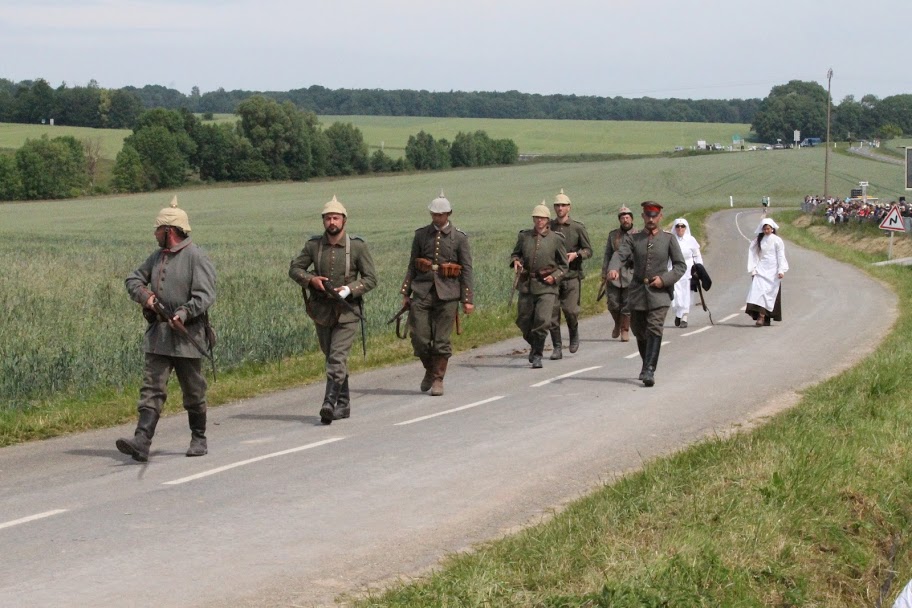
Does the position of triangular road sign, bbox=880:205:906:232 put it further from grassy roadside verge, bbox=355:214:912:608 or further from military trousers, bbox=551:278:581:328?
grassy roadside verge, bbox=355:214:912:608

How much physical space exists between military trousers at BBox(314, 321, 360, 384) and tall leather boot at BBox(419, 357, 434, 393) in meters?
1.72

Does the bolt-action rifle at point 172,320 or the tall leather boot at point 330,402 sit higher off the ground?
the bolt-action rifle at point 172,320

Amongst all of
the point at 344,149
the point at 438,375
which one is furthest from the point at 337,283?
the point at 344,149

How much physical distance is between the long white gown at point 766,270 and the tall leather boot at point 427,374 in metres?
8.54

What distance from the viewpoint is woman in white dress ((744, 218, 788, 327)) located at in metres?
21.0

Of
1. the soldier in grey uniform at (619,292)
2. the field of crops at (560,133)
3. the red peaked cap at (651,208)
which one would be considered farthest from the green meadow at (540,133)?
the red peaked cap at (651,208)

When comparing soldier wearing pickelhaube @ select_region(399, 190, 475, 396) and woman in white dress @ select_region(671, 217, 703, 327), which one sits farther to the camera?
woman in white dress @ select_region(671, 217, 703, 327)

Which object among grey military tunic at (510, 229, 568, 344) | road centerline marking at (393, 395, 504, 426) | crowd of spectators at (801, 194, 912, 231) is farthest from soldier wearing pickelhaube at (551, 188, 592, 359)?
crowd of spectators at (801, 194, 912, 231)

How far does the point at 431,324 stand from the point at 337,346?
1.93 m

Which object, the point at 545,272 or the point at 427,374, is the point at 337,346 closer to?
the point at 427,374

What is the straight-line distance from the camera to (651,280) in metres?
14.1

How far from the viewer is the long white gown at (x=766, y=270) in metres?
21.0

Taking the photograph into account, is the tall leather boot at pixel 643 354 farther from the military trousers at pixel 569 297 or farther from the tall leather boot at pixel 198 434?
the tall leather boot at pixel 198 434

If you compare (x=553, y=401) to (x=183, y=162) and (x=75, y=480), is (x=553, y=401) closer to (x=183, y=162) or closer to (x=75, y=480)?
(x=75, y=480)
